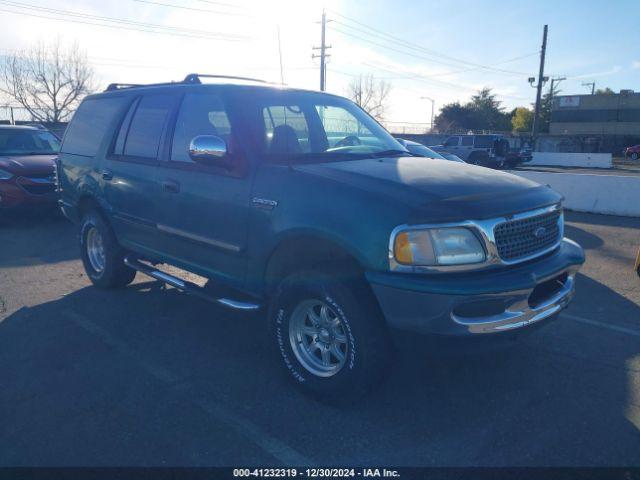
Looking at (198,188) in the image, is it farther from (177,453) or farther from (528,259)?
(528,259)

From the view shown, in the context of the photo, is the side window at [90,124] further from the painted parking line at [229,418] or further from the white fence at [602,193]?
the white fence at [602,193]

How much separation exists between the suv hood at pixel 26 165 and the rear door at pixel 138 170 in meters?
4.71

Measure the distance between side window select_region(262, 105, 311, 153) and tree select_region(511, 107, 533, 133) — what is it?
7728 cm

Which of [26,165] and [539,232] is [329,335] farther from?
[26,165]

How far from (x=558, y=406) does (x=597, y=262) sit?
4371 mm

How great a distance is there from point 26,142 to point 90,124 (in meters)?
5.55

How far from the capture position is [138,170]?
4.65 m

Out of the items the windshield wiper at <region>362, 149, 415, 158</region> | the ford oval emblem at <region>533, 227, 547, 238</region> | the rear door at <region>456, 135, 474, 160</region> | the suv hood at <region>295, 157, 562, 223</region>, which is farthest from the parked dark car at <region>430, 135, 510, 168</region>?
the ford oval emblem at <region>533, 227, 547, 238</region>

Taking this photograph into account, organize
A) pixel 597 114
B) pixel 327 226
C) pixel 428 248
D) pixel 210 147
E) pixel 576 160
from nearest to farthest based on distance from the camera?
pixel 428 248 < pixel 327 226 < pixel 210 147 < pixel 576 160 < pixel 597 114

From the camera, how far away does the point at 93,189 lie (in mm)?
5363

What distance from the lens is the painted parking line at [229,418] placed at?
2801mm

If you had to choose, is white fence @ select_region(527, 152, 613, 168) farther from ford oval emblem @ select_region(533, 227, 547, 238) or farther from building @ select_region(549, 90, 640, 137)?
ford oval emblem @ select_region(533, 227, 547, 238)

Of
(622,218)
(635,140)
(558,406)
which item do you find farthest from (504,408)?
(635,140)

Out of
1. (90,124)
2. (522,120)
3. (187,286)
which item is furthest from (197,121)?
(522,120)
